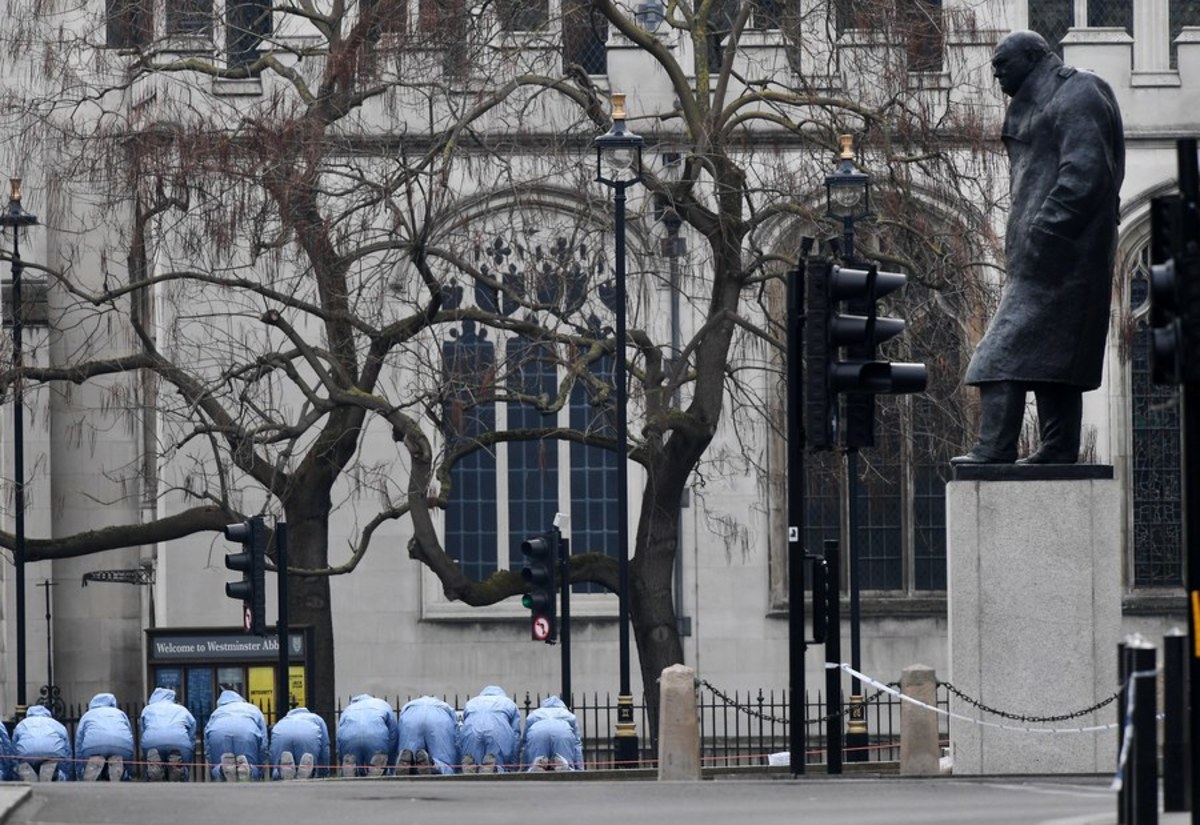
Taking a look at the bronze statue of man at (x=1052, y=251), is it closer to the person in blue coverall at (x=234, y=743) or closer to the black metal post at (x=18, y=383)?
the person in blue coverall at (x=234, y=743)

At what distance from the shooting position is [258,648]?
92.7 ft

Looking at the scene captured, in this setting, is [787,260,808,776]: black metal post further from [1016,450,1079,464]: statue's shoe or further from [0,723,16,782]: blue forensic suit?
[0,723,16,782]: blue forensic suit

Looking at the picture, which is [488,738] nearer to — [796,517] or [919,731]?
[919,731]

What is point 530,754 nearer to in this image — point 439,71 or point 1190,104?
point 439,71

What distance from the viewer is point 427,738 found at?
25141 mm

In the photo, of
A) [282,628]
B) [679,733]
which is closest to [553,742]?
[282,628]

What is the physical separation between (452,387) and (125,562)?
53.1ft

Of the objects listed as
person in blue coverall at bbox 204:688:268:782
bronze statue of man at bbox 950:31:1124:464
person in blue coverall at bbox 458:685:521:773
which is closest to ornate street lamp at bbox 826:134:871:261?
person in blue coverall at bbox 458:685:521:773

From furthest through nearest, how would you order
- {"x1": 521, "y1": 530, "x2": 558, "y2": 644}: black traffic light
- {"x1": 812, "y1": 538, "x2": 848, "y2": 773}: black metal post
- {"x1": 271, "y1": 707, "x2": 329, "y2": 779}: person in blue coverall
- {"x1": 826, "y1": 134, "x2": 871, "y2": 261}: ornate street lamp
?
{"x1": 521, "y1": 530, "x2": 558, "y2": 644}: black traffic light, {"x1": 826, "y1": 134, "x2": 871, "y2": 261}: ornate street lamp, {"x1": 271, "y1": 707, "x2": 329, "y2": 779}: person in blue coverall, {"x1": 812, "y1": 538, "x2": 848, "y2": 773}: black metal post

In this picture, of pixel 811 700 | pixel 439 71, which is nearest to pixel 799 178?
pixel 439 71

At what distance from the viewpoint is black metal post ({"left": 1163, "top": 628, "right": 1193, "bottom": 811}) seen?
523 inches

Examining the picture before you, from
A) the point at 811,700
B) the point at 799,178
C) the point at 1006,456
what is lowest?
the point at 811,700

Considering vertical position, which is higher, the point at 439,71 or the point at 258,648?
the point at 439,71

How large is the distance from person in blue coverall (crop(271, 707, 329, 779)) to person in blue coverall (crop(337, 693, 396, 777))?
82 cm
